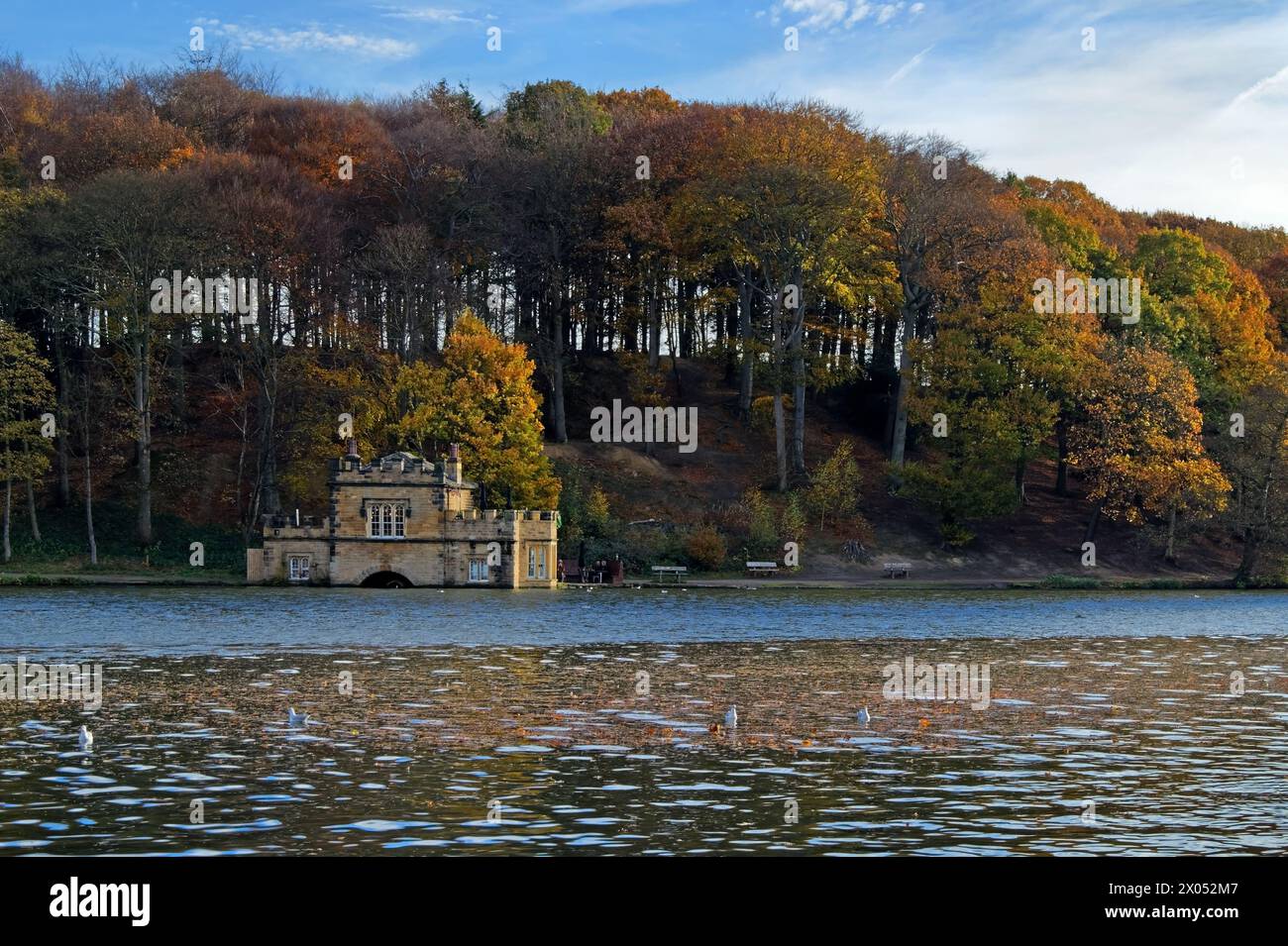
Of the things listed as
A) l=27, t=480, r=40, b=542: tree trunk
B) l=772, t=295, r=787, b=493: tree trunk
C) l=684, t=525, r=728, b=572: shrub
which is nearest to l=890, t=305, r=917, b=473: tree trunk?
l=772, t=295, r=787, b=493: tree trunk

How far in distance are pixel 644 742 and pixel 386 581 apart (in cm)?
5412

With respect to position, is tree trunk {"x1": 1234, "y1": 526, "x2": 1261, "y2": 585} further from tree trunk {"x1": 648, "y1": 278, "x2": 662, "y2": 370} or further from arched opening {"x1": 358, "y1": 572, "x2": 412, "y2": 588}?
arched opening {"x1": 358, "y1": 572, "x2": 412, "y2": 588}

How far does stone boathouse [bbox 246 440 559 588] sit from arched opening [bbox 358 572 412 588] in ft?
0.87

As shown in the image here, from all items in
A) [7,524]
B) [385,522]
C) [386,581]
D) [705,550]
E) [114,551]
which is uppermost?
[7,524]

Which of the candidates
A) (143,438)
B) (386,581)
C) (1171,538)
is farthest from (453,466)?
(1171,538)

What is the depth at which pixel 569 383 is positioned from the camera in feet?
327

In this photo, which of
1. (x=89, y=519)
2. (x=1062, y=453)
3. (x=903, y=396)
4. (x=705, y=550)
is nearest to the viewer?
(x=89, y=519)

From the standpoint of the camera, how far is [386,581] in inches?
3091

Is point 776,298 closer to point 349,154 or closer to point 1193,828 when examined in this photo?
point 349,154

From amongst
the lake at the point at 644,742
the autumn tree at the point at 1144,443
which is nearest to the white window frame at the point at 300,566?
the lake at the point at 644,742

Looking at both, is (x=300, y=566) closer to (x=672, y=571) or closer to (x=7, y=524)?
(x=7, y=524)

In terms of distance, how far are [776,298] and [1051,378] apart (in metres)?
15.8

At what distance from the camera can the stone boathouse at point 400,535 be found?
76.4 m
